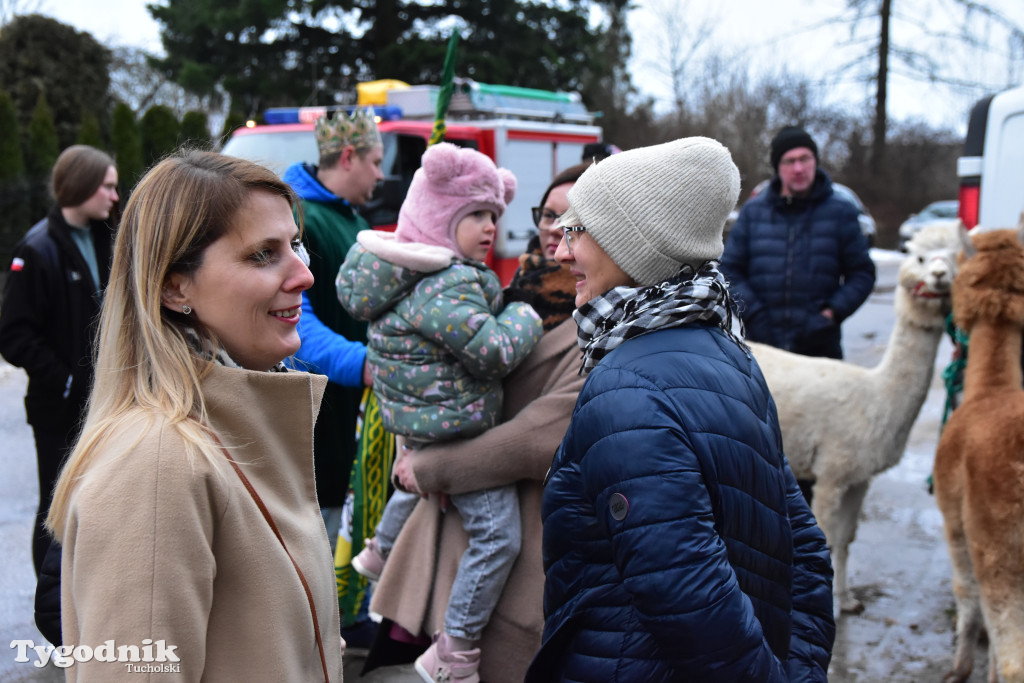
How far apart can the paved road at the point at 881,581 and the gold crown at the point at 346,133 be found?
222cm

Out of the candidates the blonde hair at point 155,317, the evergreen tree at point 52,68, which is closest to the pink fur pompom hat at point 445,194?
the blonde hair at point 155,317

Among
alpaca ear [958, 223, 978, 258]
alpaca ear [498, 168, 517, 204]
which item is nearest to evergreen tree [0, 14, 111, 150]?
alpaca ear [498, 168, 517, 204]

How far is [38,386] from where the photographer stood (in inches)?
149

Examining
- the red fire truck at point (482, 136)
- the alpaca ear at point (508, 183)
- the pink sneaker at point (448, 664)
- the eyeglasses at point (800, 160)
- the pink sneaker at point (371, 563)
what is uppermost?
the red fire truck at point (482, 136)

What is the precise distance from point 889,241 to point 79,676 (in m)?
32.8

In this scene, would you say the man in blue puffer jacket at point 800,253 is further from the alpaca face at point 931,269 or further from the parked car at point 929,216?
the parked car at point 929,216

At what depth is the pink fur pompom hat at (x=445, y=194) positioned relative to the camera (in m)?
2.70

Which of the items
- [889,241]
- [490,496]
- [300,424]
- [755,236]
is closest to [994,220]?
[755,236]

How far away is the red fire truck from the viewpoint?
907cm

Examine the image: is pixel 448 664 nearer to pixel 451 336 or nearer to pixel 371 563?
pixel 371 563

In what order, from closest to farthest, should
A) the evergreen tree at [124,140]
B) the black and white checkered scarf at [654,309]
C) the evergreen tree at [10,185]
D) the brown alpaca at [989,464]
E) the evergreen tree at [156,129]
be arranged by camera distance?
the black and white checkered scarf at [654,309] < the brown alpaca at [989,464] < the evergreen tree at [10,185] < the evergreen tree at [124,140] < the evergreen tree at [156,129]

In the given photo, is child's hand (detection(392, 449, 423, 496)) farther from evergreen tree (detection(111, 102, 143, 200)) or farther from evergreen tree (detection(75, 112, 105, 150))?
evergreen tree (detection(111, 102, 143, 200))

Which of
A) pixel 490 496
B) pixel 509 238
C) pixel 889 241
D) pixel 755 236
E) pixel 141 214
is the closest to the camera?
pixel 141 214

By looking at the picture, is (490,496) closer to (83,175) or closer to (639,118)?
(83,175)
